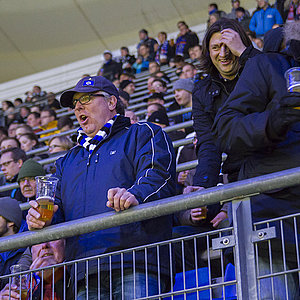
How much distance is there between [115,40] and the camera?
19.0 meters

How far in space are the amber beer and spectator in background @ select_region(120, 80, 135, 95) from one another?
849cm

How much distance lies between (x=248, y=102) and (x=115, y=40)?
51.7 feet

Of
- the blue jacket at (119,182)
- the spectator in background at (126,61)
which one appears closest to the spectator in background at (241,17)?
the spectator in background at (126,61)

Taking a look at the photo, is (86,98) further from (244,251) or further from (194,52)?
(194,52)

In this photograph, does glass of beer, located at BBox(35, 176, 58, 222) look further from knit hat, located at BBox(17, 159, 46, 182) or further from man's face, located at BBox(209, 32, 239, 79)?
knit hat, located at BBox(17, 159, 46, 182)

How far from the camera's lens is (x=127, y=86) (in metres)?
12.5

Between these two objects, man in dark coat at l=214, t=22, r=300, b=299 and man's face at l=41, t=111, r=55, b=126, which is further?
man's face at l=41, t=111, r=55, b=126

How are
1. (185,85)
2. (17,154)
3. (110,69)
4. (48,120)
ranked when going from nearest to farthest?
(17,154)
(185,85)
(48,120)
(110,69)

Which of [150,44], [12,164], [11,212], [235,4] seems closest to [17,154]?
[12,164]

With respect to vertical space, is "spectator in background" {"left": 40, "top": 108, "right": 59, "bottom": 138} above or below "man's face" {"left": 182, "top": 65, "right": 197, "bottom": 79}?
above

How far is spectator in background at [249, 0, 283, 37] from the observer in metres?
12.7

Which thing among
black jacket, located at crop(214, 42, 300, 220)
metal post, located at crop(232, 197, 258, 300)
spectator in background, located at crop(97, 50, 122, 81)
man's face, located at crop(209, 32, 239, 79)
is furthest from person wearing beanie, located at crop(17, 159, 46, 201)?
spectator in background, located at crop(97, 50, 122, 81)

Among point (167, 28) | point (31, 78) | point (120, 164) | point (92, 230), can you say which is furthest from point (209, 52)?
point (31, 78)

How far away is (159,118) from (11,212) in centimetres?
253
